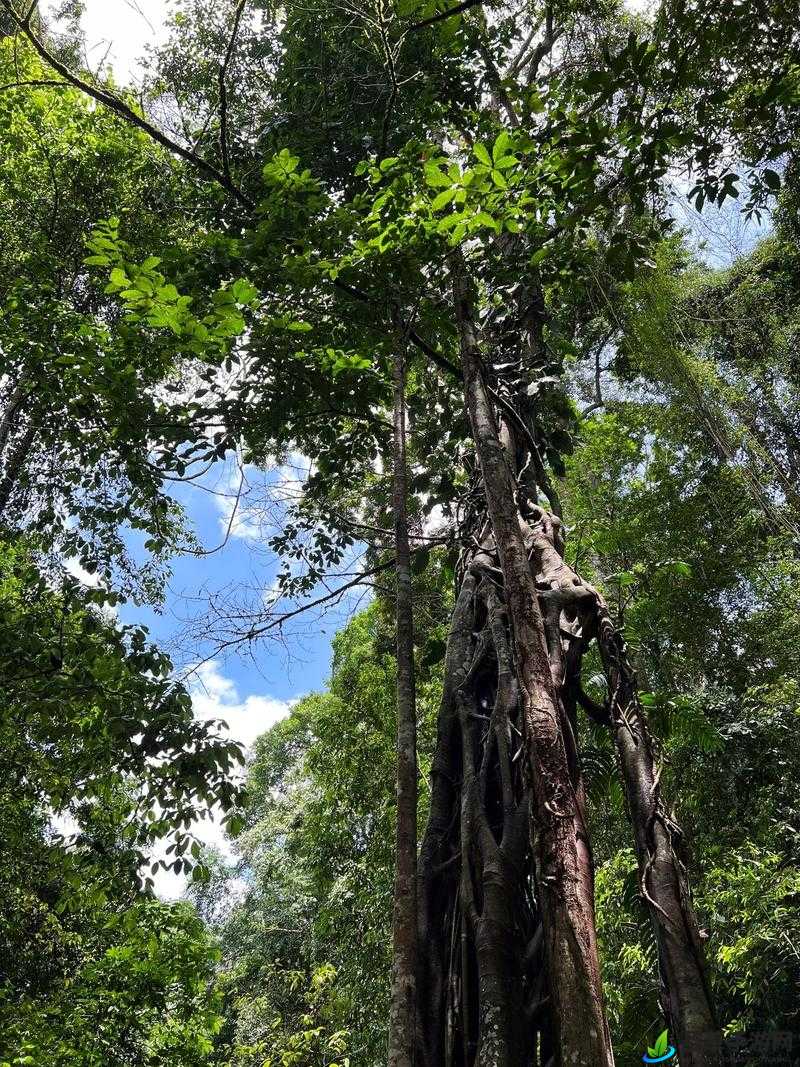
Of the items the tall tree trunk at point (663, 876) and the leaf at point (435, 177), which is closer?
the tall tree trunk at point (663, 876)

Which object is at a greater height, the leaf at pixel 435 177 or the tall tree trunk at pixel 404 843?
the leaf at pixel 435 177

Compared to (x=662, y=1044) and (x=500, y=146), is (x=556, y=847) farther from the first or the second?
(x=500, y=146)

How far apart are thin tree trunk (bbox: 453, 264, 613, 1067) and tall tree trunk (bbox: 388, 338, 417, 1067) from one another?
1.15 feet

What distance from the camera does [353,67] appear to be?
3.87 m

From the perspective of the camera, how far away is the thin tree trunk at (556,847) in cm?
148

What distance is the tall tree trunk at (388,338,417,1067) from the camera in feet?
5.67

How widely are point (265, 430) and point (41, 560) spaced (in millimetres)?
3912

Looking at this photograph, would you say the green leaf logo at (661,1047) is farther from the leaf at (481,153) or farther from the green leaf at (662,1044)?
the leaf at (481,153)

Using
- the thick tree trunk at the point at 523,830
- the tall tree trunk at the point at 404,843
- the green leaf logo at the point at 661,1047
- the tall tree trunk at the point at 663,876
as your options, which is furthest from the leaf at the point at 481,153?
the green leaf logo at the point at 661,1047

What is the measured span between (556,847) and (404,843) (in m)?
0.43

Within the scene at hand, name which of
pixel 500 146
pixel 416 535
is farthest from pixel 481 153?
pixel 416 535

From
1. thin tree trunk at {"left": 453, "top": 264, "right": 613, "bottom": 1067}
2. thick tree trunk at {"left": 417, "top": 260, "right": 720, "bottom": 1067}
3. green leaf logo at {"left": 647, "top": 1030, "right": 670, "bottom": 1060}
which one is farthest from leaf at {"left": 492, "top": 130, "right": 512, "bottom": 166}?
green leaf logo at {"left": 647, "top": 1030, "right": 670, "bottom": 1060}

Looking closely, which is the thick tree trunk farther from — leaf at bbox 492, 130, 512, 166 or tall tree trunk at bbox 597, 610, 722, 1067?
leaf at bbox 492, 130, 512, 166

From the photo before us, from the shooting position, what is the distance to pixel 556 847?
1705mm
